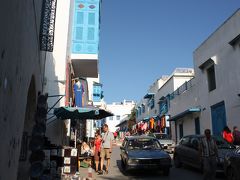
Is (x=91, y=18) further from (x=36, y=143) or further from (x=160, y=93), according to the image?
(x=160, y=93)

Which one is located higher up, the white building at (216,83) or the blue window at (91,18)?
the blue window at (91,18)

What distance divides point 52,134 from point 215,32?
540 inches

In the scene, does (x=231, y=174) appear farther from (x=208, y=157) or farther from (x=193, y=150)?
(x=193, y=150)

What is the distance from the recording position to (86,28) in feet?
63.7

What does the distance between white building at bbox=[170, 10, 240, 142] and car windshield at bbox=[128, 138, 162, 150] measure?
24.9ft

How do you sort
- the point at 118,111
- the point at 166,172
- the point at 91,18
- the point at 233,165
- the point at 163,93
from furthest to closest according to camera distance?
the point at 118,111
the point at 163,93
the point at 91,18
the point at 166,172
the point at 233,165

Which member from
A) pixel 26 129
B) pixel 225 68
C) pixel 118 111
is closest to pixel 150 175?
pixel 26 129

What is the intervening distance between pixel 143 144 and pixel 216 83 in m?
10.8

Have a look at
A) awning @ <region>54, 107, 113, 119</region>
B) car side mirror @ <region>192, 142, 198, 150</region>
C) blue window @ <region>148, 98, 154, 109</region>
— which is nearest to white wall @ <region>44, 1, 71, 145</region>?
awning @ <region>54, 107, 113, 119</region>

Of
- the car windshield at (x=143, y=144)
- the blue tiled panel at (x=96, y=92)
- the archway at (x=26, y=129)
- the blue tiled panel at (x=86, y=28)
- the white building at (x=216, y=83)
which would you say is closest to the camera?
the archway at (x=26, y=129)

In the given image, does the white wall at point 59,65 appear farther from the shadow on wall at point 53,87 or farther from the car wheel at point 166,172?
the car wheel at point 166,172

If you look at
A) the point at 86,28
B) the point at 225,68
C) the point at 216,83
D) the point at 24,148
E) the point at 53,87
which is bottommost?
the point at 24,148

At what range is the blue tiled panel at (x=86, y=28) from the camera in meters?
19.3

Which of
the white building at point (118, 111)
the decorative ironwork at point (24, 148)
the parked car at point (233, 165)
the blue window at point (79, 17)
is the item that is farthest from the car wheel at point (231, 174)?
the white building at point (118, 111)
